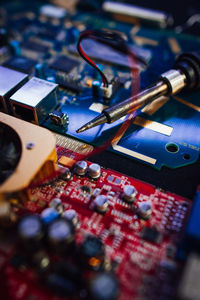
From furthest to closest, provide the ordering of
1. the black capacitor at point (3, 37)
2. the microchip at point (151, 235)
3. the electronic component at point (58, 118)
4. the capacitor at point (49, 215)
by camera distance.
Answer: the black capacitor at point (3, 37)
the electronic component at point (58, 118)
the microchip at point (151, 235)
the capacitor at point (49, 215)

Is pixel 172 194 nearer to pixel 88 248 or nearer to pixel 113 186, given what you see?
pixel 113 186

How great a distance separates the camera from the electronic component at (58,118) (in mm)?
3451

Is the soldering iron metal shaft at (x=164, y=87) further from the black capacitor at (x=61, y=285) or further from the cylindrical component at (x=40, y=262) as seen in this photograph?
the black capacitor at (x=61, y=285)

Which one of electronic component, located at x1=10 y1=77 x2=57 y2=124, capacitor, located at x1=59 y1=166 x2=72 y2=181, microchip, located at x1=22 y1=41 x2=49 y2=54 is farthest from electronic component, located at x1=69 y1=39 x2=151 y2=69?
capacitor, located at x1=59 y1=166 x2=72 y2=181

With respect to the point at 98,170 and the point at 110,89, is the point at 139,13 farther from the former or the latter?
the point at 98,170

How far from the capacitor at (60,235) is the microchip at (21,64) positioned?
2.91 metres

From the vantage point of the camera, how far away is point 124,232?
8.26 ft

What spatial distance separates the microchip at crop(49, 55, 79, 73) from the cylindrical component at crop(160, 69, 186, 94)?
1.55 metres

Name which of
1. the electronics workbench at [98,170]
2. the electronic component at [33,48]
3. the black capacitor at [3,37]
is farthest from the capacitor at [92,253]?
the black capacitor at [3,37]

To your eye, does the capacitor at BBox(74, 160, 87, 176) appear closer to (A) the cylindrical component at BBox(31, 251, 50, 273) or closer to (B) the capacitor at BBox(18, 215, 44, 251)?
(B) the capacitor at BBox(18, 215, 44, 251)

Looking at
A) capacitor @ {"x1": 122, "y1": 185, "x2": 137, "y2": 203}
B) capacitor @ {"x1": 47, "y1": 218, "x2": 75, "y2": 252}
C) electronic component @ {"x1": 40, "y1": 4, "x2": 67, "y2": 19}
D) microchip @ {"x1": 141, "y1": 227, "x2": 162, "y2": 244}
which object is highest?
electronic component @ {"x1": 40, "y1": 4, "x2": 67, "y2": 19}

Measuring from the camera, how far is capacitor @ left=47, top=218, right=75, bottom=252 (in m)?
2.10

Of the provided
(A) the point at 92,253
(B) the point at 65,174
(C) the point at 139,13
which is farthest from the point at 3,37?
(A) the point at 92,253

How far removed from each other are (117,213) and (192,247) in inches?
29.5
